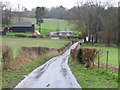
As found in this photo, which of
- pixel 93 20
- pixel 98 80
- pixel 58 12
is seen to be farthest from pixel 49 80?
pixel 58 12

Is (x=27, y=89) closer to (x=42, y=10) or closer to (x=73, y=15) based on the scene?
(x=73, y=15)

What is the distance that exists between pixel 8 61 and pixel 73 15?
78302mm

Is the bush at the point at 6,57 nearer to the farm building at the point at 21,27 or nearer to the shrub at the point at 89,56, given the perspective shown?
the shrub at the point at 89,56

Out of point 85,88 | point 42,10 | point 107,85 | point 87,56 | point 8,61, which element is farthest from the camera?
point 42,10

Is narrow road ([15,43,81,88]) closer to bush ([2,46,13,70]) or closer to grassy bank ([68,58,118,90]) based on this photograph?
grassy bank ([68,58,118,90])

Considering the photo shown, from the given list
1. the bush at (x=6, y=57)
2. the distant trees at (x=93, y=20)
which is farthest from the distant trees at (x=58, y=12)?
the bush at (x=6, y=57)

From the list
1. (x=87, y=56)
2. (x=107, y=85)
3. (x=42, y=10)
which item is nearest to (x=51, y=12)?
(x=42, y=10)

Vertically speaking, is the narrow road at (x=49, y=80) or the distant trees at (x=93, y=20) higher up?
the distant trees at (x=93, y=20)

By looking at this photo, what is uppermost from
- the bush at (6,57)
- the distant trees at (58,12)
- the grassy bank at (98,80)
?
→ the distant trees at (58,12)

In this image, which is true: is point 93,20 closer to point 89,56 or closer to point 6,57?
point 89,56

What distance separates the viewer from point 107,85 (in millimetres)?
15312

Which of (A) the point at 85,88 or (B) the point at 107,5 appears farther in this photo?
(B) the point at 107,5

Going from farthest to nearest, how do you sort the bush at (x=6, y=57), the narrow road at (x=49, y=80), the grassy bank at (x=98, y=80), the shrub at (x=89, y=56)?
the shrub at (x=89, y=56), the bush at (x=6, y=57), the grassy bank at (x=98, y=80), the narrow road at (x=49, y=80)

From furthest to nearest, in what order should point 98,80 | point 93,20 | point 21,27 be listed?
point 21,27 < point 93,20 < point 98,80
